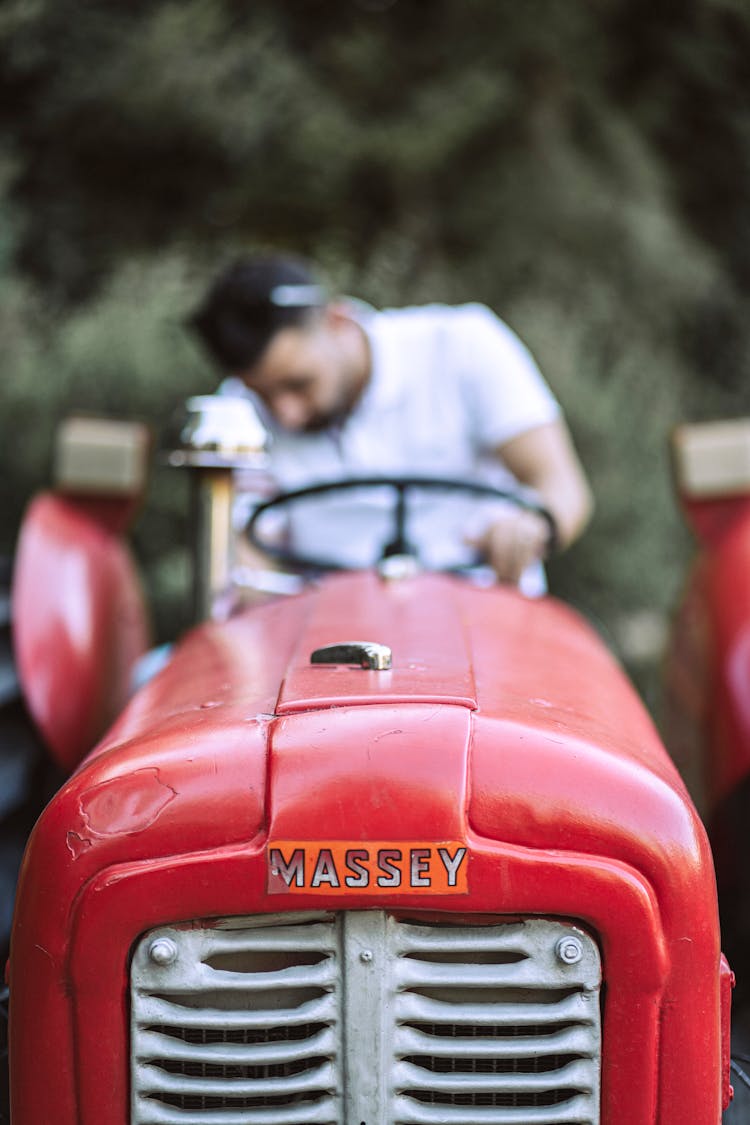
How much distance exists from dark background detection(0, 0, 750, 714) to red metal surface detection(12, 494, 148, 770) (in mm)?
2783

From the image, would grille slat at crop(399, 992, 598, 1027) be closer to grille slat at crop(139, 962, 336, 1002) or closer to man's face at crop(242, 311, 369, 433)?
grille slat at crop(139, 962, 336, 1002)

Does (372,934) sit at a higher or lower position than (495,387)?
lower

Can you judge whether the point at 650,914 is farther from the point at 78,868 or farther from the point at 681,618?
the point at 681,618

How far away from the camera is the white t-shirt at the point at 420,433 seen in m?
2.48

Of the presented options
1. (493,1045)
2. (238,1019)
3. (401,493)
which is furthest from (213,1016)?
(401,493)

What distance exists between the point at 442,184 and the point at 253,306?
5183mm

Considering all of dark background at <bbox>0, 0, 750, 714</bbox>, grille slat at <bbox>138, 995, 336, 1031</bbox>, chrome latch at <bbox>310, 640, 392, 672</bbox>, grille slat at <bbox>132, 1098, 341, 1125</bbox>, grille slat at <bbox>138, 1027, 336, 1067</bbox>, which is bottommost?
grille slat at <bbox>132, 1098, 341, 1125</bbox>

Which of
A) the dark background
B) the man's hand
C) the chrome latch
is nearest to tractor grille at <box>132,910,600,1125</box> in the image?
the chrome latch

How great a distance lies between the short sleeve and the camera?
2.50 m

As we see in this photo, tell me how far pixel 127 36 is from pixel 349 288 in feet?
6.81

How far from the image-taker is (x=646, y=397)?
18.5ft

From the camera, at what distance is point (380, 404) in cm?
257

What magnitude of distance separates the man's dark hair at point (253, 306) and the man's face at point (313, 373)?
27 mm

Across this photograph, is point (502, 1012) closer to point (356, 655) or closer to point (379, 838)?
point (379, 838)
